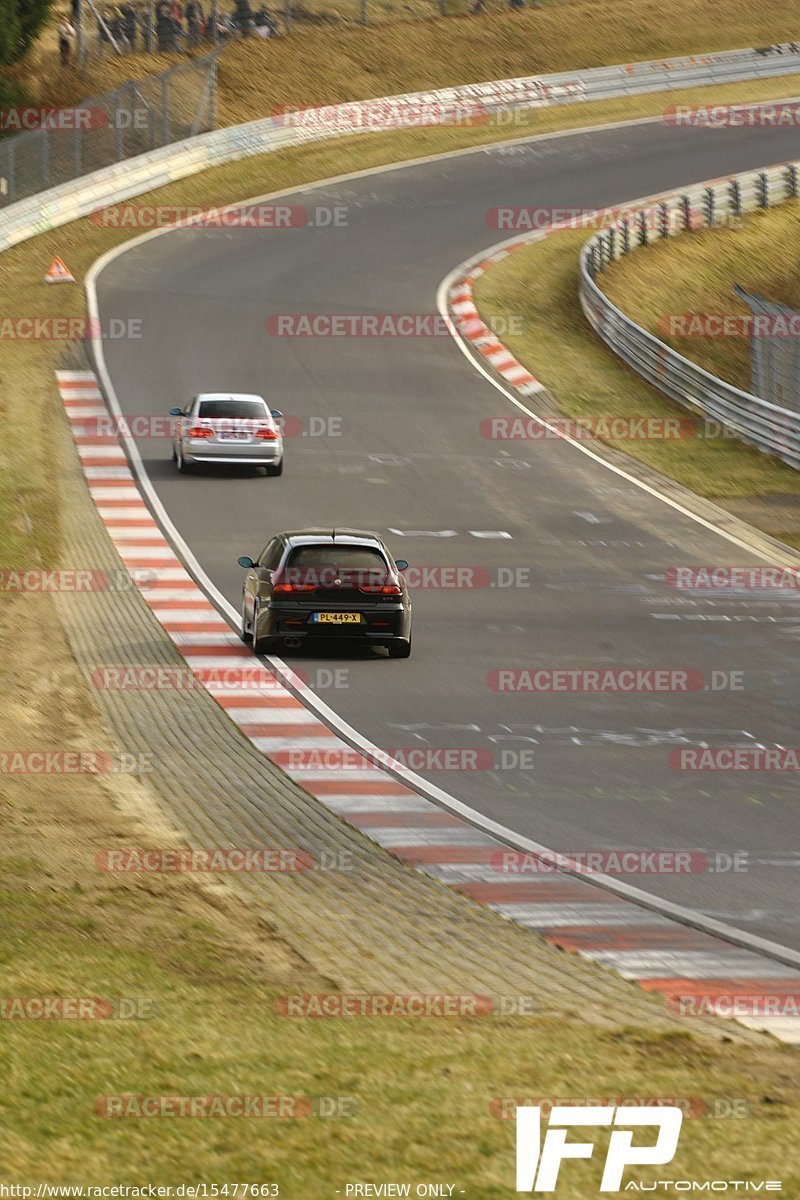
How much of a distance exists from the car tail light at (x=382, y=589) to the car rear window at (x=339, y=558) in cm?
26

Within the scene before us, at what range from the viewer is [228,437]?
32562 mm

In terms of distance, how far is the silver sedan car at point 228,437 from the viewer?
3244cm

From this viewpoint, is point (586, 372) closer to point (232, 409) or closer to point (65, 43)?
point (232, 409)

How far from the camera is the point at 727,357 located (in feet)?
145

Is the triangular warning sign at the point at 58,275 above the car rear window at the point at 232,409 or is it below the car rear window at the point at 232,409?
above

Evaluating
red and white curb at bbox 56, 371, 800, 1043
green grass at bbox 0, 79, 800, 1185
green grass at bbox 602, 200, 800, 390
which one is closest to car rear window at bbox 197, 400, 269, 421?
red and white curb at bbox 56, 371, 800, 1043

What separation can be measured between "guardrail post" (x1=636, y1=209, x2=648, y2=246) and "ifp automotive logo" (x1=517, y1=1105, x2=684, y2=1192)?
1832 inches

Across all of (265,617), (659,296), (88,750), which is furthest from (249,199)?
(88,750)

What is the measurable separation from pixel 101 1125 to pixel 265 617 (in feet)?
45.8

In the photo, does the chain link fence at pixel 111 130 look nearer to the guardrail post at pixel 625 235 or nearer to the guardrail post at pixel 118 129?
the guardrail post at pixel 118 129

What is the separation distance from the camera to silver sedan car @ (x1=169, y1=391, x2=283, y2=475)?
32438 mm

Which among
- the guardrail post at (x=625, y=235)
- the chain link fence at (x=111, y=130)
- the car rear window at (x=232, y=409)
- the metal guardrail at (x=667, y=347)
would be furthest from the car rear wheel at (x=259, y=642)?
the guardrail post at (x=625, y=235)

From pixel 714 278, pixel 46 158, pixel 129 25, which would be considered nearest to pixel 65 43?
pixel 129 25

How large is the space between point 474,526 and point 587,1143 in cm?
2193
